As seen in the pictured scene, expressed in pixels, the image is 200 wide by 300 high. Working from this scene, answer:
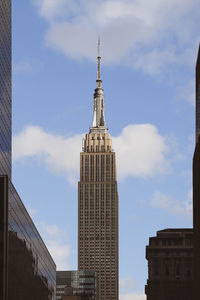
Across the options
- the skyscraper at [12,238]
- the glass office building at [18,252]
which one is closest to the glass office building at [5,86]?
the skyscraper at [12,238]

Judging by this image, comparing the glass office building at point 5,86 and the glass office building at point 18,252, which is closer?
the glass office building at point 18,252

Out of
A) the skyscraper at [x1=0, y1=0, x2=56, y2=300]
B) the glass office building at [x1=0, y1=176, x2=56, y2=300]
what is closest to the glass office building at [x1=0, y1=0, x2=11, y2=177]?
the skyscraper at [x1=0, y1=0, x2=56, y2=300]

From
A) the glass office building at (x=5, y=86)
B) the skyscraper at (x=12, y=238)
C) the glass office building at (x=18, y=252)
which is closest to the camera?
the glass office building at (x=18, y=252)

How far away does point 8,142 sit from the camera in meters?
179

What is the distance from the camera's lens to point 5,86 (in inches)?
7018

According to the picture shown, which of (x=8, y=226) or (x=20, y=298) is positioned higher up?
(x=8, y=226)

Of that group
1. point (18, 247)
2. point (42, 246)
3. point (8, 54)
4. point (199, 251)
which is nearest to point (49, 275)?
point (42, 246)

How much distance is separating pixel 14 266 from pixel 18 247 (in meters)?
5.17

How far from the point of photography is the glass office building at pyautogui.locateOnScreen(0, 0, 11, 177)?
170 meters

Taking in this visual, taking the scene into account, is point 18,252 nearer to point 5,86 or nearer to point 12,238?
point 12,238

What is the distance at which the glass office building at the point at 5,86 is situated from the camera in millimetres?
169625

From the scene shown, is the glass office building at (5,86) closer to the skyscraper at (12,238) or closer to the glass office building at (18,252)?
the skyscraper at (12,238)

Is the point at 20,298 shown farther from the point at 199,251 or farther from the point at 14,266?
the point at 199,251

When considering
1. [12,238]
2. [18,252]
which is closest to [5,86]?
[18,252]
